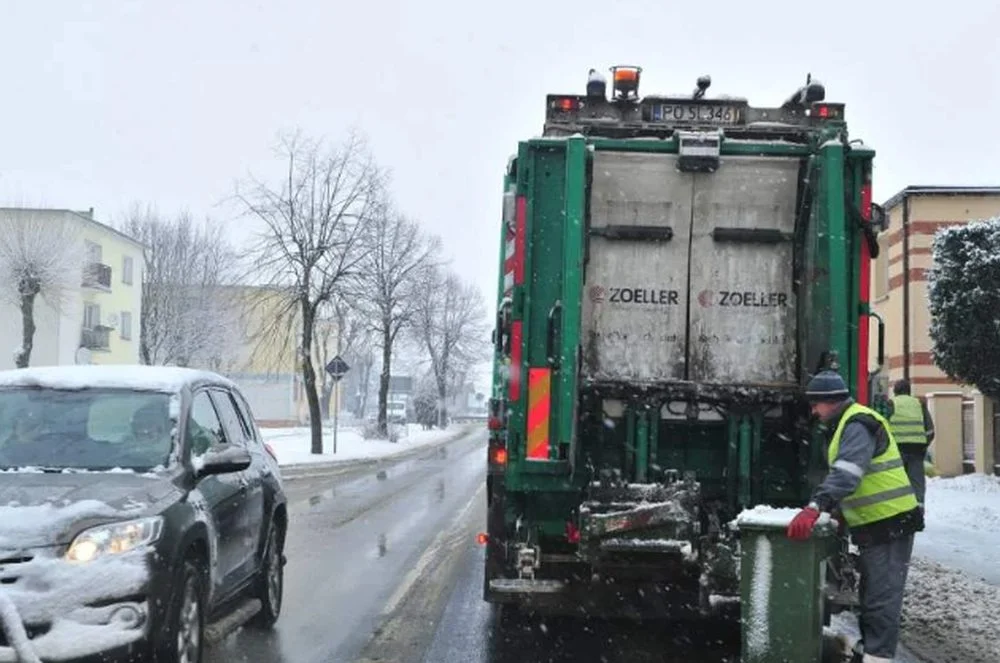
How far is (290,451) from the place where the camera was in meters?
31.7

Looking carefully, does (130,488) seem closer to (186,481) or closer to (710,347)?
(186,481)

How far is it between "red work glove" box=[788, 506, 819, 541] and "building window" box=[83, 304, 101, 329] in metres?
48.8

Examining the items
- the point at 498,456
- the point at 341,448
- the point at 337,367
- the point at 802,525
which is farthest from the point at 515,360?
the point at 341,448

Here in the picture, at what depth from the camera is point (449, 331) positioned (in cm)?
6231

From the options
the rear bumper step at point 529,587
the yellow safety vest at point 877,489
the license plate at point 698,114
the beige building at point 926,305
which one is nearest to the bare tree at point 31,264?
the beige building at point 926,305

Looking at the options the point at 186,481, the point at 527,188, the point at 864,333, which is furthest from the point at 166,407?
the point at 864,333

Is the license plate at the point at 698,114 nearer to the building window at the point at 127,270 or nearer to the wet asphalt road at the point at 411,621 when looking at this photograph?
the wet asphalt road at the point at 411,621

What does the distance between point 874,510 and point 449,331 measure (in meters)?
56.8

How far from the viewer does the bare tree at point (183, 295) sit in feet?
161

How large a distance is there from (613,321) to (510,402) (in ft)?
3.09

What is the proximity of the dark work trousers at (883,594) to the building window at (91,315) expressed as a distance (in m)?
48.6

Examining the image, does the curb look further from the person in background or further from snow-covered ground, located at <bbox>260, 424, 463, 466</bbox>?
the person in background

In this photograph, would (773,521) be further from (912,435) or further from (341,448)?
(341,448)

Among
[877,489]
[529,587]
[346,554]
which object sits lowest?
[346,554]
